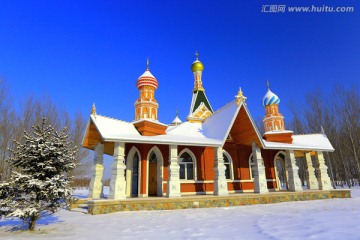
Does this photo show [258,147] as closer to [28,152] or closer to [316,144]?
[316,144]

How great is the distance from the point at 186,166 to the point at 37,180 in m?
9.52

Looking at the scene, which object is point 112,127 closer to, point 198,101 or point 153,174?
point 153,174

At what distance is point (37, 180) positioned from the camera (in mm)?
6562

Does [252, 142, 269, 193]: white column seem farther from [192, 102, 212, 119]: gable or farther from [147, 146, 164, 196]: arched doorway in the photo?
[192, 102, 212, 119]: gable

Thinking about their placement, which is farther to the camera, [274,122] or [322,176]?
[274,122]

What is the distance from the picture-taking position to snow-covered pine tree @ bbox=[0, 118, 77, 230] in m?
6.39

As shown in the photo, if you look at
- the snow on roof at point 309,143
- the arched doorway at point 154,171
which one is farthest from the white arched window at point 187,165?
the snow on roof at point 309,143

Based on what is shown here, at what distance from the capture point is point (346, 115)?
93.9 ft

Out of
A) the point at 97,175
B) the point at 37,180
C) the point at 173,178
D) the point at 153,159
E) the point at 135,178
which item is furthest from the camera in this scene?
the point at 153,159

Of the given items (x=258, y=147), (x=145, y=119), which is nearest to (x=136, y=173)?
(x=145, y=119)

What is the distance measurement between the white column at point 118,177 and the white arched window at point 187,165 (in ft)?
15.0

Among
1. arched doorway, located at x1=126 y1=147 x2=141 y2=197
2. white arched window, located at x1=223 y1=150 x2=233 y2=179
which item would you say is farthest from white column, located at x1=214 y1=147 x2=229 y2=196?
arched doorway, located at x1=126 y1=147 x2=141 y2=197

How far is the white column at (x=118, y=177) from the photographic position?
1080 cm

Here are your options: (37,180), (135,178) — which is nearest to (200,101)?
(135,178)
